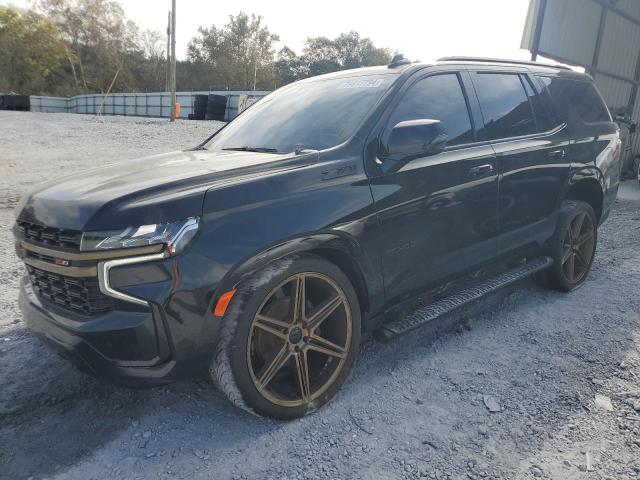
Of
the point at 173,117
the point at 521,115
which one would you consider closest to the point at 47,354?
the point at 521,115

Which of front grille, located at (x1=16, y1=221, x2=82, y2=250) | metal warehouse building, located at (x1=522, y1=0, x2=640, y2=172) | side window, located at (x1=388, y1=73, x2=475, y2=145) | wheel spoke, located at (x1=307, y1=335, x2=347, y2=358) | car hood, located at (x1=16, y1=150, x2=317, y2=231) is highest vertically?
metal warehouse building, located at (x1=522, y1=0, x2=640, y2=172)

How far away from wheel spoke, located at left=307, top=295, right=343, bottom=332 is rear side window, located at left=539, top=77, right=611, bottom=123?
2.87 metres

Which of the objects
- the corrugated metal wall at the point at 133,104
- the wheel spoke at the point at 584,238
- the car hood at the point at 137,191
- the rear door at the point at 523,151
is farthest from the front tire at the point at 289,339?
the corrugated metal wall at the point at 133,104

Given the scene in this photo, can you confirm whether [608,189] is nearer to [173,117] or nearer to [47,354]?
[47,354]

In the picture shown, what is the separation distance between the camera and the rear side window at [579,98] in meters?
4.22

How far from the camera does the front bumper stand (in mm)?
2090

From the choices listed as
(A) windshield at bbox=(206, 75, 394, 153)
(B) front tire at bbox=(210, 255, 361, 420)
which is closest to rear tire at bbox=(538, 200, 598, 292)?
(A) windshield at bbox=(206, 75, 394, 153)

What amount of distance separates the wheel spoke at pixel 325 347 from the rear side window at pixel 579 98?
300 cm

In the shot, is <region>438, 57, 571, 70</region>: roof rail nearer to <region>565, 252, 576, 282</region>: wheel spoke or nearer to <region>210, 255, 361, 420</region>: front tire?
<region>565, 252, 576, 282</region>: wheel spoke

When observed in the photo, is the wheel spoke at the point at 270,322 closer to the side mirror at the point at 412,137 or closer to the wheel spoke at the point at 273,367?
the wheel spoke at the point at 273,367

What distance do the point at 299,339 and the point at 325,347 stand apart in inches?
6.9

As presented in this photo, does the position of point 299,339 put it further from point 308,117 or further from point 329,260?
point 308,117

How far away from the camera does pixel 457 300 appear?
3.31m

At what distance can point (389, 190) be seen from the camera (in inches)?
110
